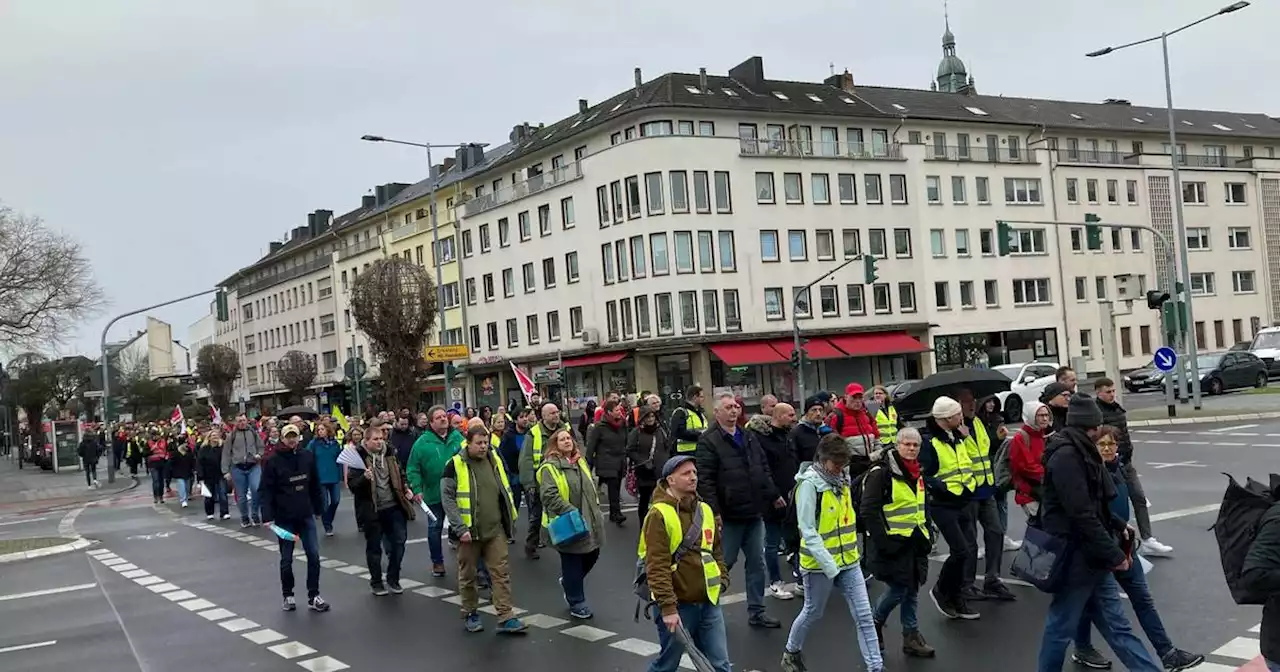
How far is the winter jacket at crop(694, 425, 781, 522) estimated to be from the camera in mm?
8414

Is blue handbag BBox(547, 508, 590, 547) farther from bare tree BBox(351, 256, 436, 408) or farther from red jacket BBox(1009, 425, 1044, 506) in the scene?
bare tree BBox(351, 256, 436, 408)

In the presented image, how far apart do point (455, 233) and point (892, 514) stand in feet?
190

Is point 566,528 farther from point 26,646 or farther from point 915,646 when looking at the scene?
point 26,646

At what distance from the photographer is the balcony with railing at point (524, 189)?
175 feet

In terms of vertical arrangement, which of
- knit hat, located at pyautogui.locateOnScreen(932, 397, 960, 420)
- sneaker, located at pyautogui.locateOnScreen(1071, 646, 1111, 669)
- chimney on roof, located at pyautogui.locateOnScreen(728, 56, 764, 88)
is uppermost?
chimney on roof, located at pyautogui.locateOnScreen(728, 56, 764, 88)

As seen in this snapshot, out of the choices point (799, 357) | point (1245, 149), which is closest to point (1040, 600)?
point (799, 357)

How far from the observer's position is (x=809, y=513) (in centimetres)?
679

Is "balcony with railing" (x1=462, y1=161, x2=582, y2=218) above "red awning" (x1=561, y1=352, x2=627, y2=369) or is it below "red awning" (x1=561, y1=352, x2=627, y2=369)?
above

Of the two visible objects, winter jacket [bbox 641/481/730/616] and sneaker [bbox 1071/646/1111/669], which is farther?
sneaker [bbox 1071/646/1111/669]

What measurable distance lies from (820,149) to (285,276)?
54846 millimetres

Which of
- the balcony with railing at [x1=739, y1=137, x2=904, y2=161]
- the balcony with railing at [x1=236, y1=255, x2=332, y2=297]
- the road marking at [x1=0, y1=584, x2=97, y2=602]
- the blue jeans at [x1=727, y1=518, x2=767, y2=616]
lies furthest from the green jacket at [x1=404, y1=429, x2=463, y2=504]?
the balcony with railing at [x1=236, y1=255, x2=332, y2=297]

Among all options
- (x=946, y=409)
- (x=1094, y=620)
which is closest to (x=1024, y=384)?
(x=946, y=409)

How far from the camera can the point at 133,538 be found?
1809 cm

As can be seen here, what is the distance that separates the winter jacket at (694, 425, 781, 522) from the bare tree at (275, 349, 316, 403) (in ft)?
239
